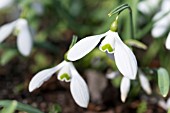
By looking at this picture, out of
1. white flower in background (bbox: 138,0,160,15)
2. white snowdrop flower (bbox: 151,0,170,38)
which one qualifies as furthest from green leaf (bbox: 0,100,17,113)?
white flower in background (bbox: 138,0,160,15)

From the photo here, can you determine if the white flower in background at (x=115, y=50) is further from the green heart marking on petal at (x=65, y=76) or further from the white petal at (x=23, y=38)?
the white petal at (x=23, y=38)

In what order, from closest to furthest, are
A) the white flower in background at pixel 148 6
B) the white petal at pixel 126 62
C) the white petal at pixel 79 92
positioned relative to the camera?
the white petal at pixel 126 62 < the white petal at pixel 79 92 < the white flower in background at pixel 148 6

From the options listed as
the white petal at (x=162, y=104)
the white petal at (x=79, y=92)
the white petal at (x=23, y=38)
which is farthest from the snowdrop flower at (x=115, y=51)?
the white petal at (x=162, y=104)

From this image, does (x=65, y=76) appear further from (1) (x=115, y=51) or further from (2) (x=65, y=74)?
(1) (x=115, y=51)

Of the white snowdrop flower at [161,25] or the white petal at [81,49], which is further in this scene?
the white snowdrop flower at [161,25]

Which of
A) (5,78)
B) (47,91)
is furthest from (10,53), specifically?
(47,91)

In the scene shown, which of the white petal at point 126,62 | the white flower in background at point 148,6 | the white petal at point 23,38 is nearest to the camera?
the white petal at point 126,62
